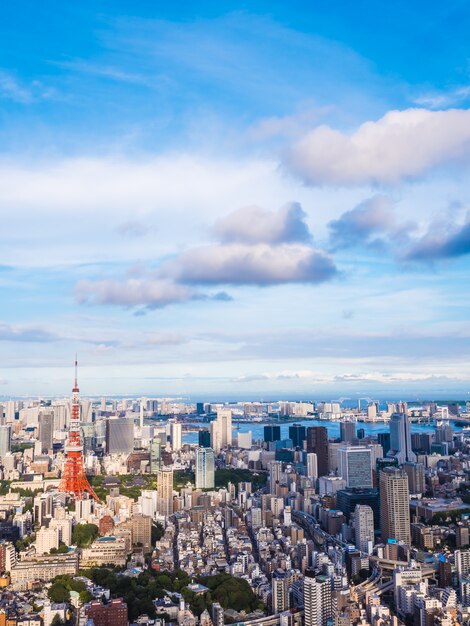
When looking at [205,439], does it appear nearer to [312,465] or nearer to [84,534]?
[312,465]

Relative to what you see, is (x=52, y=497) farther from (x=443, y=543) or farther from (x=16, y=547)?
(x=443, y=543)

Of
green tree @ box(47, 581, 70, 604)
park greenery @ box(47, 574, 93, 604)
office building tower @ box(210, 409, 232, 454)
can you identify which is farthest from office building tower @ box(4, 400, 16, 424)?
green tree @ box(47, 581, 70, 604)

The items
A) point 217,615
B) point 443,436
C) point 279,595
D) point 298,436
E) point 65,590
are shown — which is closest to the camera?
point 217,615

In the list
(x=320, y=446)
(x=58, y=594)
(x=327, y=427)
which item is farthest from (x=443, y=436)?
(x=58, y=594)

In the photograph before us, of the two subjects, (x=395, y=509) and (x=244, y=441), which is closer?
(x=395, y=509)

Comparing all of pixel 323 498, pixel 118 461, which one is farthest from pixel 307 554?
pixel 118 461
